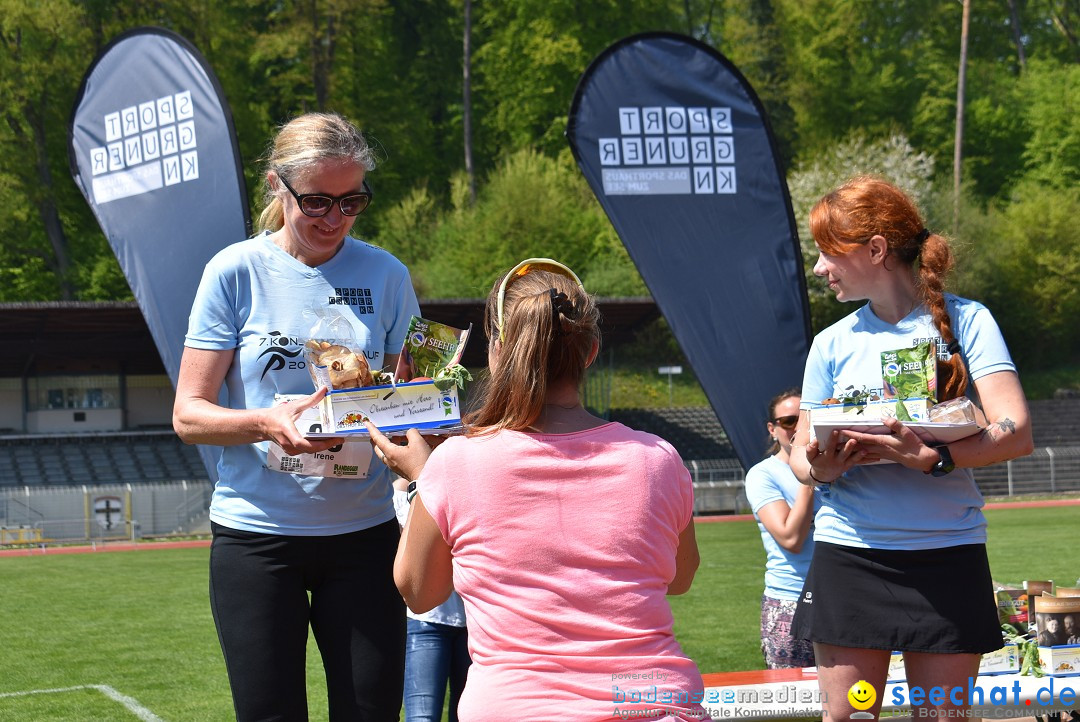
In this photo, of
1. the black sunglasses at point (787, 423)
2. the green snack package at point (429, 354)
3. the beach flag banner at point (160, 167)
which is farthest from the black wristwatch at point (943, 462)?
the beach flag banner at point (160, 167)

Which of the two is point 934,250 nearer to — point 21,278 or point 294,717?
point 294,717

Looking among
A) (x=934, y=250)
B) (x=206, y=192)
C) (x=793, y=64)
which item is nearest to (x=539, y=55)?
(x=793, y=64)

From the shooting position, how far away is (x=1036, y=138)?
49.7 metres

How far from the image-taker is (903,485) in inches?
130

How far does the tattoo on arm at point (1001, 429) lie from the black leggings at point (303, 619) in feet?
5.42

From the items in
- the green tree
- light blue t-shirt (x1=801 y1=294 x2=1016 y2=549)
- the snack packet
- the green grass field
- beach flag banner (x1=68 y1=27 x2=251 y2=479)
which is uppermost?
the green tree

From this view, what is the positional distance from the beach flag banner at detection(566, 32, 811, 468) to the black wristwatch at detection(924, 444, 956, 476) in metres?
4.64

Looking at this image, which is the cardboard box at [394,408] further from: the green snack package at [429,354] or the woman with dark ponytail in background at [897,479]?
the woman with dark ponytail in background at [897,479]

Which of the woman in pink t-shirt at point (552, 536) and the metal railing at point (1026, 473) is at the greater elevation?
the woman in pink t-shirt at point (552, 536)

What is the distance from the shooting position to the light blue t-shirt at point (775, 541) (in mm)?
5172

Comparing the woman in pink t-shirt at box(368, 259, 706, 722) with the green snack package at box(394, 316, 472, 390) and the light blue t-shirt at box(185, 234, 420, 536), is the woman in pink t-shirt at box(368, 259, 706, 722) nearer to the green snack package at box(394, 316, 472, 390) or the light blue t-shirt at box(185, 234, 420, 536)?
the green snack package at box(394, 316, 472, 390)

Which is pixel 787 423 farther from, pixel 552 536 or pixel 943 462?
pixel 552 536

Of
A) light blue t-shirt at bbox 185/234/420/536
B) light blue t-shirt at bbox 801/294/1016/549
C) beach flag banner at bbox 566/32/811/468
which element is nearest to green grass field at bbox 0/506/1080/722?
beach flag banner at bbox 566/32/811/468

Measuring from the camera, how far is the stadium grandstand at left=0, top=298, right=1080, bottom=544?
26578mm
